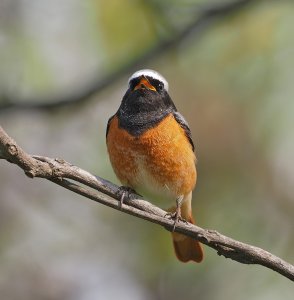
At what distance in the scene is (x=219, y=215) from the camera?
8617 mm

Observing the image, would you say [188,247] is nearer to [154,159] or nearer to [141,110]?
[154,159]

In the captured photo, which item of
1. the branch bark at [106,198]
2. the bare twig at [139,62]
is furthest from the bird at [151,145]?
the bare twig at [139,62]

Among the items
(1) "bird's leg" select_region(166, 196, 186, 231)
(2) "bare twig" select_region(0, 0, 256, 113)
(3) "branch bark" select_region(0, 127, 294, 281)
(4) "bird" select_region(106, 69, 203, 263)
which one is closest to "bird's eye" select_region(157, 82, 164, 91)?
(4) "bird" select_region(106, 69, 203, 263)

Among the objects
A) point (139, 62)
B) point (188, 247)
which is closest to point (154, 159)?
point (188, 247)

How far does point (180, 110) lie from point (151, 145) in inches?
117

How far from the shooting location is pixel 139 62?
792cm

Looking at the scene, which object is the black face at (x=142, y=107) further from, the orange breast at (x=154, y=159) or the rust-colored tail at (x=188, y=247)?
the rust-colored tail at (x=188, y=247)

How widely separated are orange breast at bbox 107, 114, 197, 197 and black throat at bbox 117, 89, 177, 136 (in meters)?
0.05

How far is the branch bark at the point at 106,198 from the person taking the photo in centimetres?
421

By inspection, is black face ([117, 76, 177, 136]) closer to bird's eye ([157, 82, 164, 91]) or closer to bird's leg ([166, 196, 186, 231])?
bird's eye ([157, 82, 164, 91])

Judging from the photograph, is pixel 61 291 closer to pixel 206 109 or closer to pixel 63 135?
pixel 63 135

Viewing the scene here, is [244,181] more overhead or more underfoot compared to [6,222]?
more overhead

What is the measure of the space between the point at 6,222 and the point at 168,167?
3.65m

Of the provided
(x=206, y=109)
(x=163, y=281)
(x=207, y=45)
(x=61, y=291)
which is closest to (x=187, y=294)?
(x=163, y=281)
